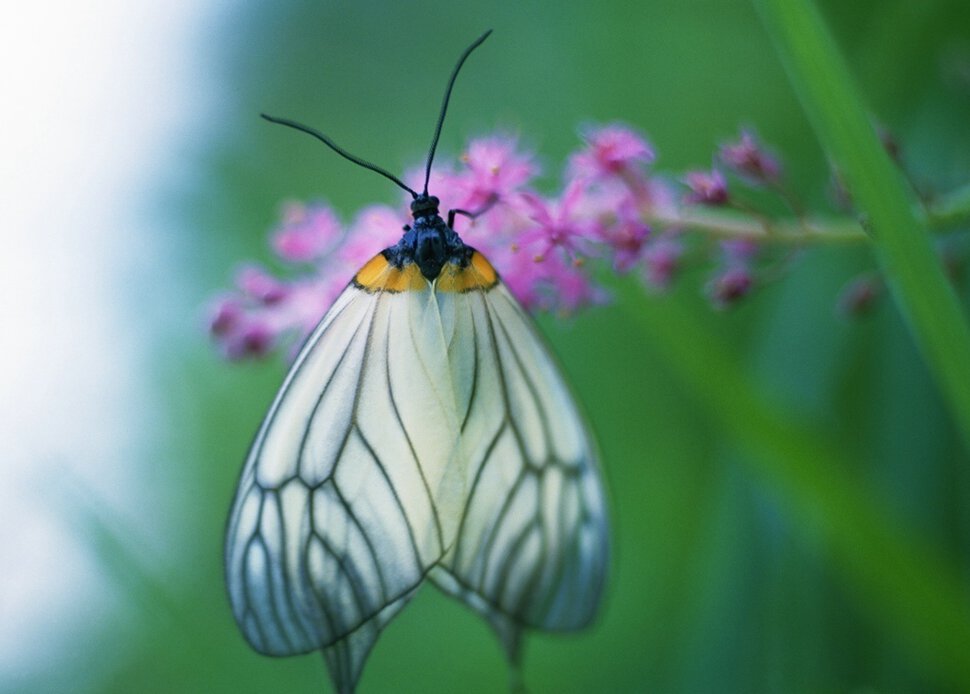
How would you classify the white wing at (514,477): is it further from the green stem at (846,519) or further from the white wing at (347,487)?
the green stem at (846,519)

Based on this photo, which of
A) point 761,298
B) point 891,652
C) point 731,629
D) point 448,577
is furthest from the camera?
point 761,298

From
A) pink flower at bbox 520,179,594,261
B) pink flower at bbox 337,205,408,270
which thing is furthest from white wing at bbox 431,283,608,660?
pink flower at bbox 337,205,408,270

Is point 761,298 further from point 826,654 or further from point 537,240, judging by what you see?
point 537,240

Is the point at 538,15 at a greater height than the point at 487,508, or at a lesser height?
greater

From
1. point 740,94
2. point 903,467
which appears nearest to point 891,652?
point 903,467

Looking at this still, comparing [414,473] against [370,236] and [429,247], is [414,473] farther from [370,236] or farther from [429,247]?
[370,236]

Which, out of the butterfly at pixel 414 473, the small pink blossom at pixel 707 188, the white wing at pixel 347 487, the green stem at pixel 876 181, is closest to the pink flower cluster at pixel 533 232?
the small pink blossom at pixel 707 188
